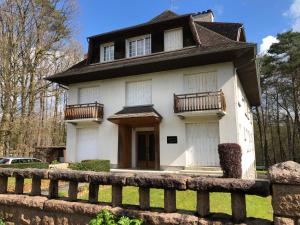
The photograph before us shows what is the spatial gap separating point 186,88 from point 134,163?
5.96 m

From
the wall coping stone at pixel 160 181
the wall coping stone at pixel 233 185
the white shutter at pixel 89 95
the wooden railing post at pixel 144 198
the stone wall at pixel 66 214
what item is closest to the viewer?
the wall coping stone at pixel 233 185

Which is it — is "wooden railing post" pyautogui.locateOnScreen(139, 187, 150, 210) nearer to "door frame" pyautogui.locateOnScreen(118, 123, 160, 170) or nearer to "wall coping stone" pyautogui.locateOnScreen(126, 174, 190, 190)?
"wall coping stone" pyautogui.locateOnScreen(126, 174, 190, 190)

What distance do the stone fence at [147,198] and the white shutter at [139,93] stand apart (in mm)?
12591

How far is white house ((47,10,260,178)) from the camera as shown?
578 inches

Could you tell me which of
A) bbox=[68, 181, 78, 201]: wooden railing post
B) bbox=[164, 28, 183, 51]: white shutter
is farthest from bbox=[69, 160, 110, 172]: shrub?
bbox=[68, 181, 78, 201]: wooden railing post

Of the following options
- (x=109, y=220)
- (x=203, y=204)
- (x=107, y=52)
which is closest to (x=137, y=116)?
(x=107, y=52)

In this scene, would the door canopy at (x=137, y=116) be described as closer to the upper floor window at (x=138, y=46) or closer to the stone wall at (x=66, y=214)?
the upper floor window at (x=138, y=46)

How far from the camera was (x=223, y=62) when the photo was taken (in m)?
14.9

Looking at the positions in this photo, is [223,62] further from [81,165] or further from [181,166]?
[81,165]

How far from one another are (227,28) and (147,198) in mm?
16092

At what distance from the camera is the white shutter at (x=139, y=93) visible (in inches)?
671

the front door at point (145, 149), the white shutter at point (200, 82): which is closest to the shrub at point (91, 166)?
the front door at point (145, 149)

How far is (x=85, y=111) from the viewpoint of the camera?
694 inches

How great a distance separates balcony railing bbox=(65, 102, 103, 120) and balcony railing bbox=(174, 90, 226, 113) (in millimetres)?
5372
